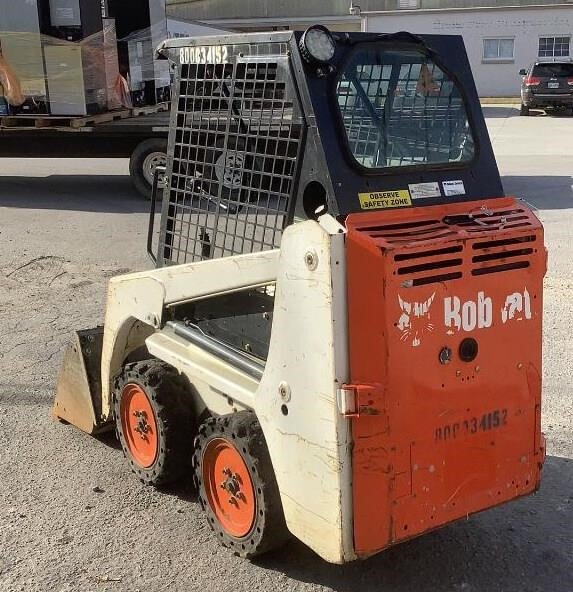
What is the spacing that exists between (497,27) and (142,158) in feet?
82.3

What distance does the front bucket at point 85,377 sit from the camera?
14.1 feet

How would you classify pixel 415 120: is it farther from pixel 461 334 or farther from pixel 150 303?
pixel 150 303

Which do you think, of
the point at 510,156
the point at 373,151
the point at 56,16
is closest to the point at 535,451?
the point at 373,151

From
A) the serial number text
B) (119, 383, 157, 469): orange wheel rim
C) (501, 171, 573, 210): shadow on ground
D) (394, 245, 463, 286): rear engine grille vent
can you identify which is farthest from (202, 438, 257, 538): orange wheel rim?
(501, 171, 573, 210): shadow on ground

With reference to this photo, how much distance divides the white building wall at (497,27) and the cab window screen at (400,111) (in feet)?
100

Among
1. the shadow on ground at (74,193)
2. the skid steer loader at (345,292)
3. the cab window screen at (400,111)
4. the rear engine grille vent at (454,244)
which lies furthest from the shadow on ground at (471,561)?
the shadow on ground at (74,193)

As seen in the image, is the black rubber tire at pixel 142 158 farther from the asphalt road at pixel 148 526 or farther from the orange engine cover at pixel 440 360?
the orange engine cover at pixel 440 360

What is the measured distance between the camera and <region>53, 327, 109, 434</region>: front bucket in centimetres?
430

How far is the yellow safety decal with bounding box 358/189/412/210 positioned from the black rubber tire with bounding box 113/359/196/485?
1.41m

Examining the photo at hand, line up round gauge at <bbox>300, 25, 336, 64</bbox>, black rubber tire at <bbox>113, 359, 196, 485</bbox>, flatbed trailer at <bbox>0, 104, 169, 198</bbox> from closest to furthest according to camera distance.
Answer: round gauge at <bbox>300, 25, 336, 64</bbox>, black rubber tire at <bbox>113, 359, 196, 485</bbox>, flatbed trailer at <bbox>0, 104, 169, 198</bbox>

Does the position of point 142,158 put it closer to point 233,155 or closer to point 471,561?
point 233,155

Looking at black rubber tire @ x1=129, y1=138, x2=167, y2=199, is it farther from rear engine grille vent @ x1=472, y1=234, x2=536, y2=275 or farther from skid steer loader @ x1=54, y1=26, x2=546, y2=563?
rear engine grille vent @ x1=472, y1=234, x2=536, y2=275

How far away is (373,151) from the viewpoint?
3080 mm

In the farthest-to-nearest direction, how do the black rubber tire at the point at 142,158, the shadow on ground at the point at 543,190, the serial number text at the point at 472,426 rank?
the black rubber tire at the point at 142,158 < the shadow on ground at the point at 543,190 < the serial number text at the point at 472,426
